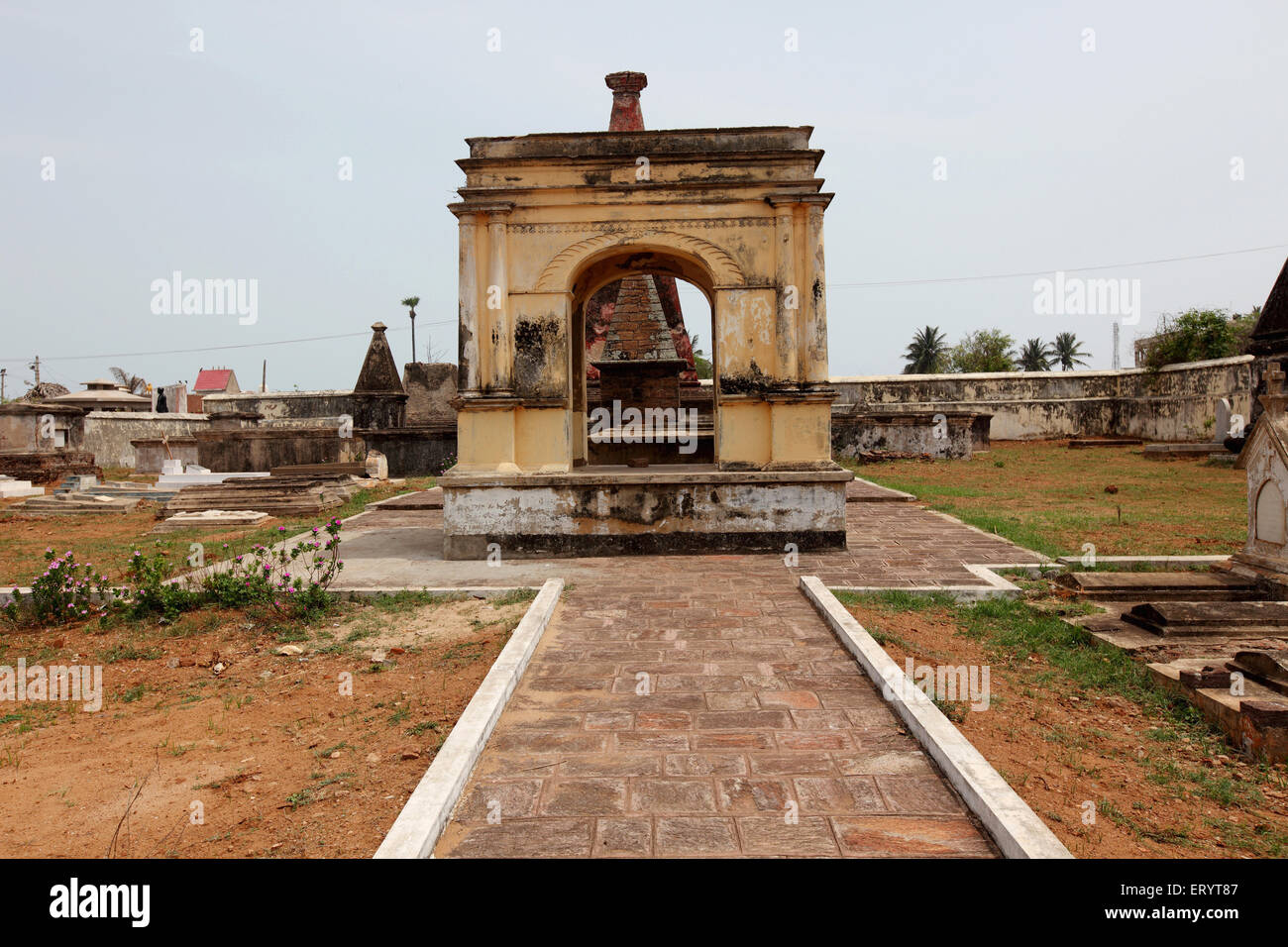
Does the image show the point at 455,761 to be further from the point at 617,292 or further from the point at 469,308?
the point at 617,292

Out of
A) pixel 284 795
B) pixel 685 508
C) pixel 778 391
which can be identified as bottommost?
pixel 284 795

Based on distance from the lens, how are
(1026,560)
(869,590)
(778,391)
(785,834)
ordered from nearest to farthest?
(785,834)
(869,590)
(1026,560)
(778,391)

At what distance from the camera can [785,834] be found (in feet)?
10.7

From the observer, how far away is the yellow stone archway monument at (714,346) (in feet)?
31.3

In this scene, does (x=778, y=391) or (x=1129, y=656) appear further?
(x=778, y=391)

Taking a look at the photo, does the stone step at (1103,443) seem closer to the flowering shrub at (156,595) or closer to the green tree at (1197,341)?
the green tree at (1197,341)

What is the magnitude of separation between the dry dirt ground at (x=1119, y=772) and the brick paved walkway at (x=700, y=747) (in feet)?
1.60

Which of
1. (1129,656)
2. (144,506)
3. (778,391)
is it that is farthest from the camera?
(144,506)

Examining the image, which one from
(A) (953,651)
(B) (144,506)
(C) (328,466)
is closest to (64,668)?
(A) (953,651)

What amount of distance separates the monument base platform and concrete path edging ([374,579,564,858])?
3.70 meters


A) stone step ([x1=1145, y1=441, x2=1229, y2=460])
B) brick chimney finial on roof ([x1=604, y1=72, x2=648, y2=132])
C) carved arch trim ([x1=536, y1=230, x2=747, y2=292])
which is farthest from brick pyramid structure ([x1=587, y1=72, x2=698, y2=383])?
stone step ([x1=1145, y1=441, x2=1229, y2=460])

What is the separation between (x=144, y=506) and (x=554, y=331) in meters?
11.8

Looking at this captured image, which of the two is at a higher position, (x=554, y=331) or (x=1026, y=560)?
(x=554, y=331)
